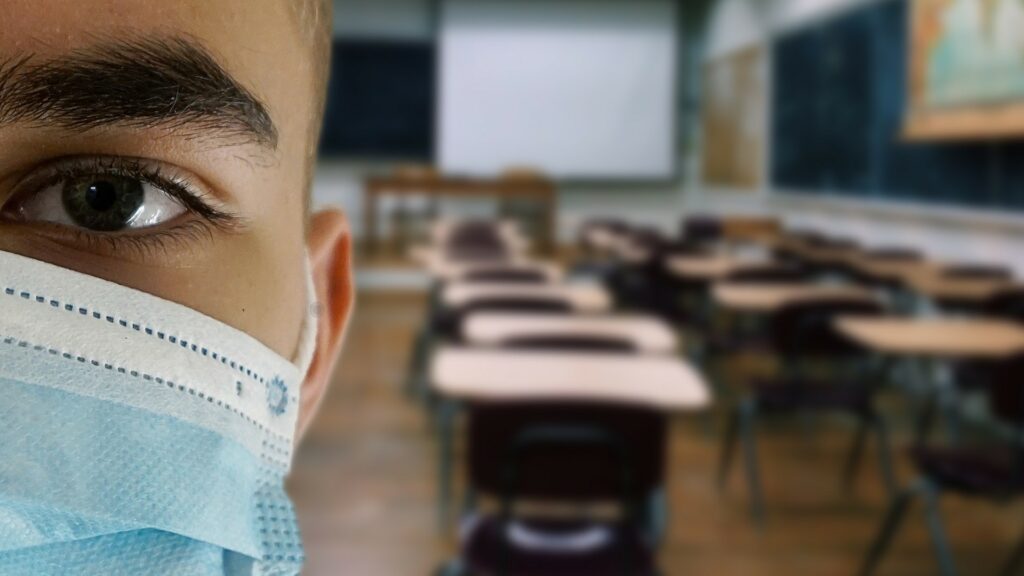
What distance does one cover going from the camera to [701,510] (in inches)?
145

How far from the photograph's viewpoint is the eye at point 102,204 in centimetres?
60

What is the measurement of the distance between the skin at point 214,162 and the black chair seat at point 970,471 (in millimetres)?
2558

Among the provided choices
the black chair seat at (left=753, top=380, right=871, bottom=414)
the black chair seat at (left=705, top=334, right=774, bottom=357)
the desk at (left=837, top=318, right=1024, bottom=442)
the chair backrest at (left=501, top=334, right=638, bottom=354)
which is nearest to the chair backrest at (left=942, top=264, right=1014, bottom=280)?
the black chair seat at (left=705, top=334, right=774, bottom=357)

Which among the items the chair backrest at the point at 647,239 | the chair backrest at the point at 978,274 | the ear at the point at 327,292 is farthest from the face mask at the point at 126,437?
the chair backrest at the point at 647,239

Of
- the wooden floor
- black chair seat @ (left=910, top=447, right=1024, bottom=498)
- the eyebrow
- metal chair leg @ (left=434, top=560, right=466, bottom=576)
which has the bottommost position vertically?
the wooden floor

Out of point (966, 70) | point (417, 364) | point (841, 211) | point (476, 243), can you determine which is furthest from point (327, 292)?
point (841, 211)

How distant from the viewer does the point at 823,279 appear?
704 cm

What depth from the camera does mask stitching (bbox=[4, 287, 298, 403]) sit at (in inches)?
22.0

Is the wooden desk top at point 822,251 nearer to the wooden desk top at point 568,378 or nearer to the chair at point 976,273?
the chair at point 976,273

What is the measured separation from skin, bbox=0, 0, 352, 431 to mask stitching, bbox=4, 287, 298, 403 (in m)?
0.03

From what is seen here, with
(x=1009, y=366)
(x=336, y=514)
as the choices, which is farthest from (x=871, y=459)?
(x=336, y=514)

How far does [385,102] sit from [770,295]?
7442mm

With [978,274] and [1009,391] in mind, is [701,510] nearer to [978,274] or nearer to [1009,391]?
[1009,391]

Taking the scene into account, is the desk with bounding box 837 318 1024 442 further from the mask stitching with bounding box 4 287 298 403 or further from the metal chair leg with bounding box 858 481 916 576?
the mask stitching with bounding box 4 287 298 403
